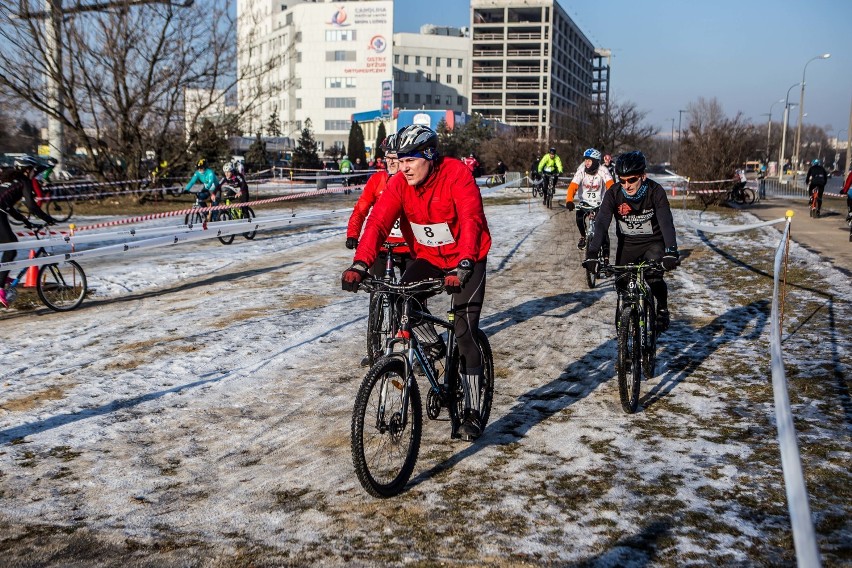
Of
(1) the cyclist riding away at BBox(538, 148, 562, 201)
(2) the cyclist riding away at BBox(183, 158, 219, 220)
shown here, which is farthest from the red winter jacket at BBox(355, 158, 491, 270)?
(1) the cyclist riding away at BBox(538, 148, 562, 201)

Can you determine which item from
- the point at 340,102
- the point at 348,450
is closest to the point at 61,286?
the point at 348,450

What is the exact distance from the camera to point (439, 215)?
16.9 ft

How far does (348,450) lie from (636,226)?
3.48 m

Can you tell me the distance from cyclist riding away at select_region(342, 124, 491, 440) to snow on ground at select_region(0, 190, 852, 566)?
2.47 ft

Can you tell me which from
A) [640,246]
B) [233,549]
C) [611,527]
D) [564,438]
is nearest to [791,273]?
[640,246]

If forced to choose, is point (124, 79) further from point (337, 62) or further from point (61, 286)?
Answer: point (337, 62)

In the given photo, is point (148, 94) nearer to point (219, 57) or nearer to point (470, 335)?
point (219, 57)

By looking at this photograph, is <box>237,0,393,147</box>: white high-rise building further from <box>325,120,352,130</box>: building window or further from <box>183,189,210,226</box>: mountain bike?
<box>183,189,210,226</box>: mountain bike

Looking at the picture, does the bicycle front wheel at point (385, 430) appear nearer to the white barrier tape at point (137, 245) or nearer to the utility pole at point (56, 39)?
the white barrier tape at point (137, 245)

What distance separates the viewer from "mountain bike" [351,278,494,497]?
424cm

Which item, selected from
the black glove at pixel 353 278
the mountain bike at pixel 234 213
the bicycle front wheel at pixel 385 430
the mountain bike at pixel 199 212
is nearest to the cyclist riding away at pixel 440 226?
the black glove at pixel 353 278

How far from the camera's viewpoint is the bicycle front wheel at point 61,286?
406 inches

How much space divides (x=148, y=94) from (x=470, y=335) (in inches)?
1083

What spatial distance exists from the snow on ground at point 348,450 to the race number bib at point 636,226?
4.59 feet
